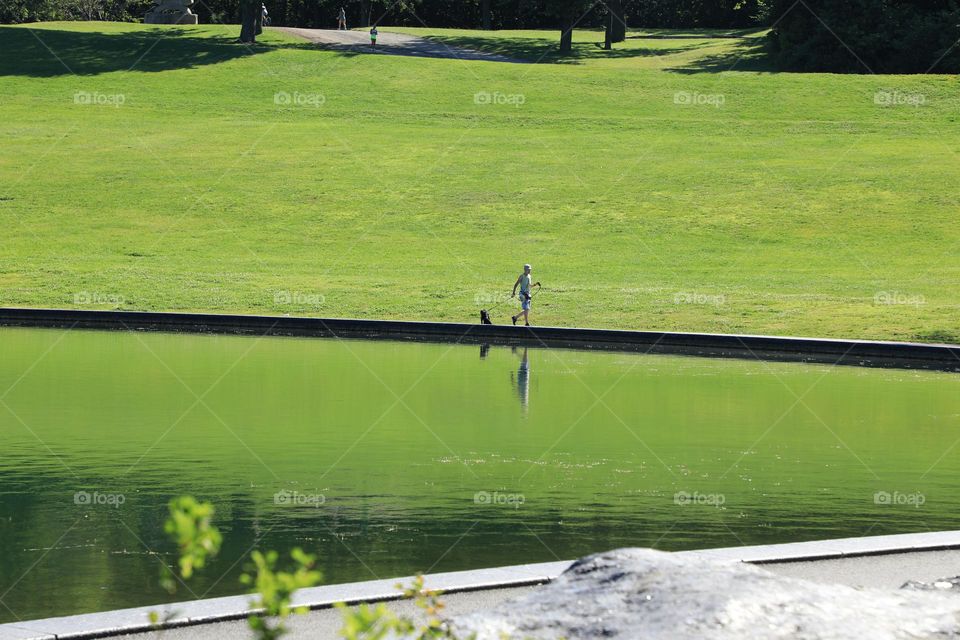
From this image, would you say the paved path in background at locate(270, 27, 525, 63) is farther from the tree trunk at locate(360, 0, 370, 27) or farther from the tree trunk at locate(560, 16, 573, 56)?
the tree trunk at locate(360, 0, 370, 27)

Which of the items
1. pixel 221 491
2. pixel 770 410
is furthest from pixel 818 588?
pixel 770 410

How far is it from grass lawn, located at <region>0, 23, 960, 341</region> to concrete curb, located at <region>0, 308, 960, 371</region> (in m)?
2.69

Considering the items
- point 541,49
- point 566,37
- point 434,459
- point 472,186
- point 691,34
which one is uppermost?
point 691,34

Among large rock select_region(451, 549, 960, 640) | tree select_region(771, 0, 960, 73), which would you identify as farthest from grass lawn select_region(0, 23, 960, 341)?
large rock select_region(451, 549, 960, 640)

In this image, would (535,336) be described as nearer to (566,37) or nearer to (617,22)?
(566,37)

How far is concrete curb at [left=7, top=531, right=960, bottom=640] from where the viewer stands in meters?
7.25

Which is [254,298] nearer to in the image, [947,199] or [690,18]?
[947,199]

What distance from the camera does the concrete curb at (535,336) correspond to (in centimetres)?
2227

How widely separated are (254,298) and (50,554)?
21057 mm

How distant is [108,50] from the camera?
64.1m

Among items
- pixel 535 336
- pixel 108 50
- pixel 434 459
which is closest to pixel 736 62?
pixel 108 50

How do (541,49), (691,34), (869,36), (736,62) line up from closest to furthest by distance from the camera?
(869,36) < (736,62) < (541,49) < (691,34)

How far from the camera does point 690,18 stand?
9531 centimetres

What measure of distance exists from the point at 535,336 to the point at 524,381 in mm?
5177
